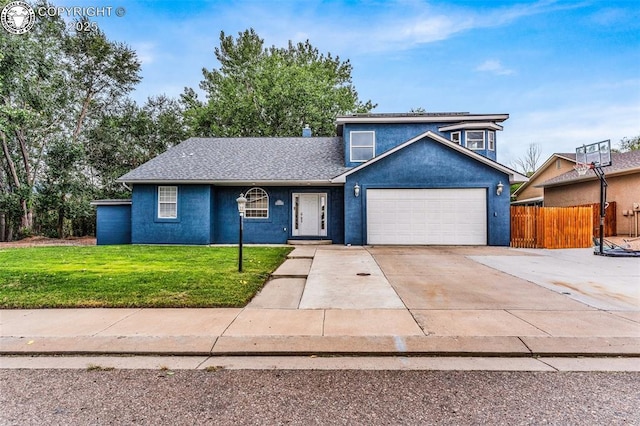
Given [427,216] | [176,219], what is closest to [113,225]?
[176,219]

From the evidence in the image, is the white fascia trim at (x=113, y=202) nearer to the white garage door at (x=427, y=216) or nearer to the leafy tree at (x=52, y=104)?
the leafy tree at (x=52, y=104)

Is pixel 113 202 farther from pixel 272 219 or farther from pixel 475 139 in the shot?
pixel 475 139

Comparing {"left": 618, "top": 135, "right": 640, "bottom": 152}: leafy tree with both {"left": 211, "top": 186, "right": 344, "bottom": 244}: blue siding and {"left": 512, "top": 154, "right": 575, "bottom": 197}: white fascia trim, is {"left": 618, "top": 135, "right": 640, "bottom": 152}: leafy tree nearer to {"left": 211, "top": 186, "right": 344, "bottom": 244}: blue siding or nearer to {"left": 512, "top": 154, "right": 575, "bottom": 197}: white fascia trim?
{"left": 512, "top": 154, "right": 575, "bottom": 197}: white fascia trim

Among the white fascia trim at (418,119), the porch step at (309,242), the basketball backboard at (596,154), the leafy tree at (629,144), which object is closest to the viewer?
the basketball backboard at (596,154)

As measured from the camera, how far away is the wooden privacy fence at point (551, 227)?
509 inches

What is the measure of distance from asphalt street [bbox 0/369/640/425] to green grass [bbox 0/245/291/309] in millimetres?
2163

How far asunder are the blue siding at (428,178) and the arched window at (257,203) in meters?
3.68

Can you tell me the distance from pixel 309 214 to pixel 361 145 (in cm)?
397

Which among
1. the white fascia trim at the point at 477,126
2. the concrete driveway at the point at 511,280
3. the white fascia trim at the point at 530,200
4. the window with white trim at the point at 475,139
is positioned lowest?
the concrete driveway at the point at 511,280

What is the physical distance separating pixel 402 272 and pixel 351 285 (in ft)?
6.01

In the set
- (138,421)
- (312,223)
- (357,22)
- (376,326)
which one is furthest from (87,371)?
(357,22)

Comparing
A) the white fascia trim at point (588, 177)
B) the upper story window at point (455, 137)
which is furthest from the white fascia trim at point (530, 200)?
the upper story window at point (455, 137)

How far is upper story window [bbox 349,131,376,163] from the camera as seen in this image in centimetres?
1509

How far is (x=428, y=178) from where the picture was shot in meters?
13.3
